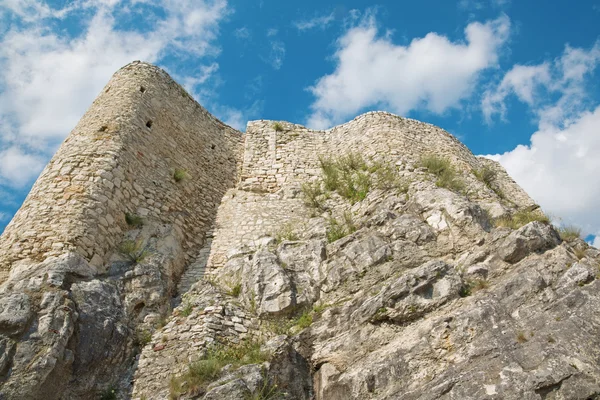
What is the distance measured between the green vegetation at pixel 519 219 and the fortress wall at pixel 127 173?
5900 millimetres

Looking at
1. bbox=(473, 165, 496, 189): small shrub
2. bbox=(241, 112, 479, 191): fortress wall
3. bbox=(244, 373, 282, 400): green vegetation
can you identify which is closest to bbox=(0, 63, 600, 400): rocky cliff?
bbox=(244, 373, 282, 400): green vegetation

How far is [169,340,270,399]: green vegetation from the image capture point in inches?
251

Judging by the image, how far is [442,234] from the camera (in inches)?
335

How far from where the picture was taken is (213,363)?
261 inches

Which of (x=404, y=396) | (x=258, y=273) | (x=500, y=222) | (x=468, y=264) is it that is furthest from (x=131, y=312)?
(x=500, y=222)

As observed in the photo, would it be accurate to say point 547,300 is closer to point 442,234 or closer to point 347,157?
point 442,234

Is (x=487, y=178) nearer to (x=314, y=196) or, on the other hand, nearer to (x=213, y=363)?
(x=314, y=196)

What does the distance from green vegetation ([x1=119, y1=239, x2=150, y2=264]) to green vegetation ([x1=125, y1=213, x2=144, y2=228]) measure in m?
0.46

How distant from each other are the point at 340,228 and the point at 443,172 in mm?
2934

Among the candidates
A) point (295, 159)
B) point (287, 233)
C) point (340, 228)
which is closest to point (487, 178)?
point (340, 228)

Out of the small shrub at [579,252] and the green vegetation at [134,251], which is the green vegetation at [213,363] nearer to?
the green vegetation at [134,251]

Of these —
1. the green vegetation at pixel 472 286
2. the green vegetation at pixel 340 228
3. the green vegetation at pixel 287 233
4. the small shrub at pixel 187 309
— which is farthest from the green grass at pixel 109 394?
the green vegetation at pixel 472 286

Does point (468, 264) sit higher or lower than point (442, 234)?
lower

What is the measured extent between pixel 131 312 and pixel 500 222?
6.45 meters
